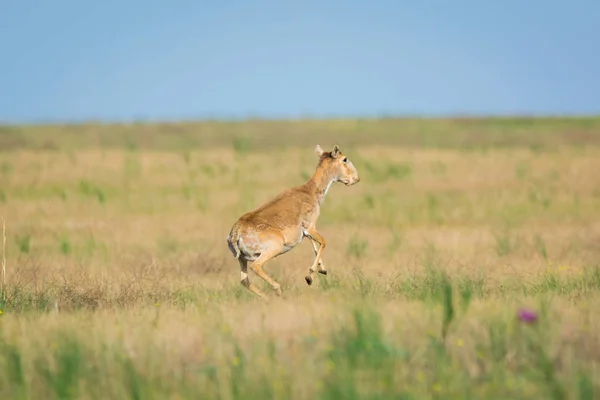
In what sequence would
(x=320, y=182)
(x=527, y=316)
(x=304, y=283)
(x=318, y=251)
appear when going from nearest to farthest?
(x=527, y=316) → (x=318, y=251) → (x=304, y=283) → (x=320, y=182)

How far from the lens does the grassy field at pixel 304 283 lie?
22.7 feet

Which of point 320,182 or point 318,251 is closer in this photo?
point 318,251

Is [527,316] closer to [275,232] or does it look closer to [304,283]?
[275,232]

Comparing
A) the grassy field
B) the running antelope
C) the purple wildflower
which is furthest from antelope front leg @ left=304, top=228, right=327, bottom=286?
the purple wildflower

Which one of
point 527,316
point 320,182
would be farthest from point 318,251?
point 527,316

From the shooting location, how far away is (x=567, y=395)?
6.33m

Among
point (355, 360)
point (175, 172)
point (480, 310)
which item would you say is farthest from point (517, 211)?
point (355, 360)

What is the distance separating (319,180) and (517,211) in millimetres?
10884

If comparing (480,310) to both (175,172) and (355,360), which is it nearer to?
(355,360)

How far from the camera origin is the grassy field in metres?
6.93

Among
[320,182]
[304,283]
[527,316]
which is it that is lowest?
[304,283]

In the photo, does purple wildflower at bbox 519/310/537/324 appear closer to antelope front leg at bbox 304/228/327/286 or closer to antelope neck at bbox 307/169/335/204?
antelope front leg at bbox 304/228/327/286

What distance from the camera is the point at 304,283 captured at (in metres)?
12.8

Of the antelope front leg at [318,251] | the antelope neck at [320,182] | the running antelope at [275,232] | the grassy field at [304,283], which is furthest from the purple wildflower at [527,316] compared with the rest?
the antelope neck at [320,182]
